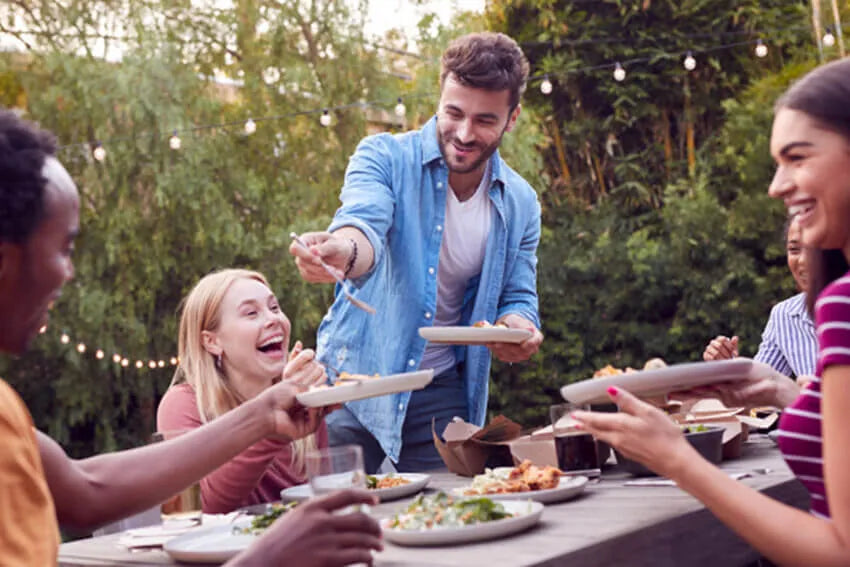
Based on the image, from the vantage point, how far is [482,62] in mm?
2875

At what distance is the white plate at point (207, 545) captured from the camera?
1611mm

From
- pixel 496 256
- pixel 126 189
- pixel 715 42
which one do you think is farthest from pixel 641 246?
pixel 496 256

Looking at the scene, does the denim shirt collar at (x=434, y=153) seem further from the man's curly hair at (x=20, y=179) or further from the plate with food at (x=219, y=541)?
the man's curly hair at (x=20, y=179)

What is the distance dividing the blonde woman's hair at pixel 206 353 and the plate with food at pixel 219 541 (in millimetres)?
861

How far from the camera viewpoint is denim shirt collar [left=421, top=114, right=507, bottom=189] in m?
3.11

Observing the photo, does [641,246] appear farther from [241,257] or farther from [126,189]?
[126,189]

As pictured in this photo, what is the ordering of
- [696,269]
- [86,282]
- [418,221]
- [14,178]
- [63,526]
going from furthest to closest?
[696,269] → [86,282] → [418,221] → [63,526] → [14,178]

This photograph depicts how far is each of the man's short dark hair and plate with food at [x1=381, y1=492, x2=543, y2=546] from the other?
1521mm

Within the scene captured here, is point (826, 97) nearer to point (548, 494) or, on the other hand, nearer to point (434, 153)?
point (548, 494)

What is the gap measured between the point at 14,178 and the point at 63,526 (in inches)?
29.9

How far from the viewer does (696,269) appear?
25.4 feet

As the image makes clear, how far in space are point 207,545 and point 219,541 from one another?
0.03m

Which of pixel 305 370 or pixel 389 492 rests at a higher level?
pixel 305 370

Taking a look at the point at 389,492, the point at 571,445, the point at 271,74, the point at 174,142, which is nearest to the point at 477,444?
the point at 571,445
